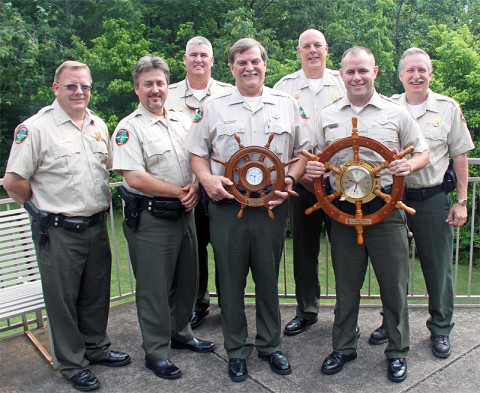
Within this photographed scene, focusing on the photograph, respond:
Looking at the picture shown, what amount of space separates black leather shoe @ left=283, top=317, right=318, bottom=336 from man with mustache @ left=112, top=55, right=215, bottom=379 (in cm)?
80

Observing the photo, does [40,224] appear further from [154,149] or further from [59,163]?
[154,149]

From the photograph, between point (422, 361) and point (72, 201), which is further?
point (422, 361)

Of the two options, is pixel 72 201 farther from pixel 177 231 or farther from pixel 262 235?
pixel 262 235

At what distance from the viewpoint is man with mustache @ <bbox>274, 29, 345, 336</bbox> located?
132 inches

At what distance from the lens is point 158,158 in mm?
2877

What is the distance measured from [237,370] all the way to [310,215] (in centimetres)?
106

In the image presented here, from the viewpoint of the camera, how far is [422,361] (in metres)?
2.98

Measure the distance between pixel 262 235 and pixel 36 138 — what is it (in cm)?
129

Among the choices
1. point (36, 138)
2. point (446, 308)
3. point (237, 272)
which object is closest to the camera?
point (36, 138)

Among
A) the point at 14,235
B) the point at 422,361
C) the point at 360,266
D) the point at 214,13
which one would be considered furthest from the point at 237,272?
the point at 214,13

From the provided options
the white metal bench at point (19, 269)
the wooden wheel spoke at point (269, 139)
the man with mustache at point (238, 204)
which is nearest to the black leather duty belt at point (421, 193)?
the man with mustache at point (238, 204)

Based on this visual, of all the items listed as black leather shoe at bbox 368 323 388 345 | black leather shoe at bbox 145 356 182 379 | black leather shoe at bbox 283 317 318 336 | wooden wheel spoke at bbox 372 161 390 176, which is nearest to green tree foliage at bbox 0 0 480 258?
black leather shoe at bbox 283 317 318 336

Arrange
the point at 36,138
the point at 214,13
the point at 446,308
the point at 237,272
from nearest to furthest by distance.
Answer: the point at 36,138, the point at 237,272, the point at 446,308, the point at 214,13

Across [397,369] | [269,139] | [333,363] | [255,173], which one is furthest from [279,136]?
[397,369]
